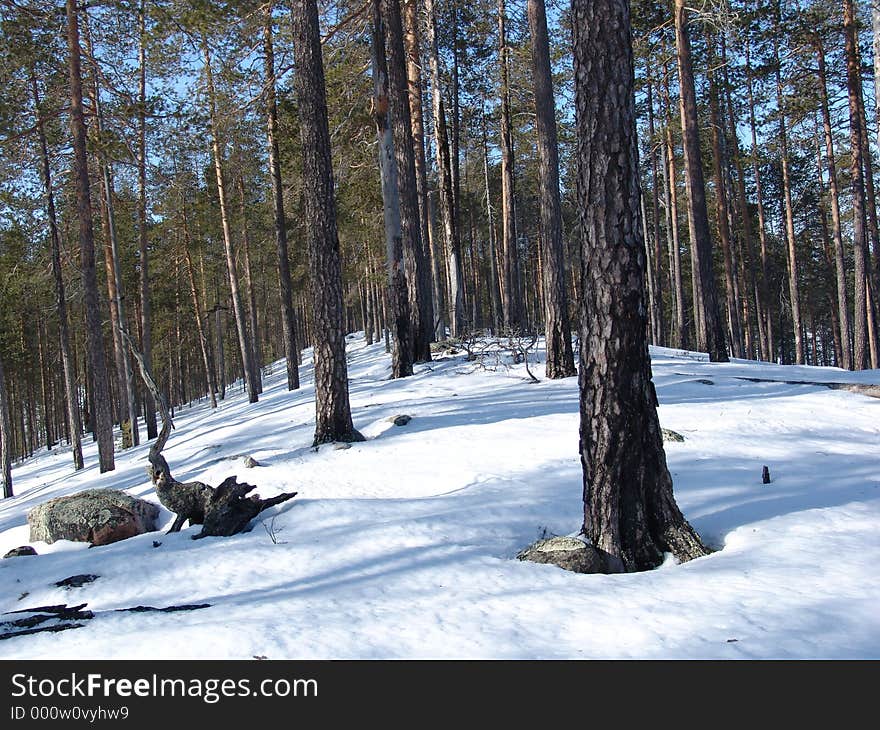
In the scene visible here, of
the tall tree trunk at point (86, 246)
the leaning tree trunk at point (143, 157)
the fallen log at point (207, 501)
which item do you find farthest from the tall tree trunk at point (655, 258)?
the fallen log at point (207, 501)

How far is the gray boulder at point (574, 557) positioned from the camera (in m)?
4.27

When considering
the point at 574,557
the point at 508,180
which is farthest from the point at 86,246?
the point at 574,557

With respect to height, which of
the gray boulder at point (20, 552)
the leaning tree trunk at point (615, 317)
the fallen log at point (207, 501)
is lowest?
the gray boulder at point (20, 552)

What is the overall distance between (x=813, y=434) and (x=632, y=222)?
486 cm

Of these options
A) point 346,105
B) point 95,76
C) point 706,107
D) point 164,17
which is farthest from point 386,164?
point 706,107

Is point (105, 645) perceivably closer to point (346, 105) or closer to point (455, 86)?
point (346, 105)

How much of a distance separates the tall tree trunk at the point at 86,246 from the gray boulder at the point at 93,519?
618 centimetres

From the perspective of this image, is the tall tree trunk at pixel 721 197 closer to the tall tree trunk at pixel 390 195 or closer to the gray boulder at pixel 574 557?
the tall tree trunk at pixel 390 195

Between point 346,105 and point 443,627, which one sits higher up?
point 346,105

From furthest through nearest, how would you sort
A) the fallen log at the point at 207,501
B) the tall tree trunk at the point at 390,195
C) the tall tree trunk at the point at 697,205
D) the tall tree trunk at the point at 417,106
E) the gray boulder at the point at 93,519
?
1. the tall tree trunk at the point at 417,106
2. the tall tree trunk at the point at 697,205
3. the tall tree trunk at the point at 390,195
4. the gray boulder at the point at 93,519
5. the fallen log at the point at 207,501

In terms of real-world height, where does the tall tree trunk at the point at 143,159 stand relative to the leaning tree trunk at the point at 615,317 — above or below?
Answer: above

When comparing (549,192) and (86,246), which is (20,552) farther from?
(549,192)

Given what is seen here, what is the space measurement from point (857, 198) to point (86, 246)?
18.6 m
